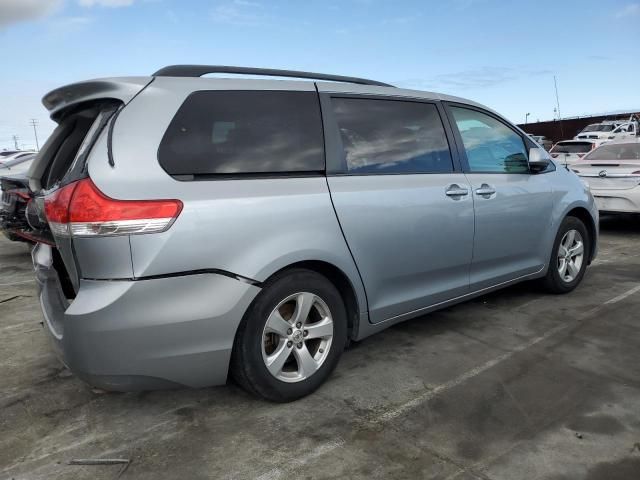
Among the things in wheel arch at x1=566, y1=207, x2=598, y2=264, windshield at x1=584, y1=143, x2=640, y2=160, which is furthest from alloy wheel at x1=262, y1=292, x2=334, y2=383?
windshield at x1=584, y1=143, x2=640, y2=160

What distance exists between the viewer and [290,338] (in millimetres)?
2781

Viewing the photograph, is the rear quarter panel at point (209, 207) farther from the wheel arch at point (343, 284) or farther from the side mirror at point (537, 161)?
the side mirror at point (537, 161)

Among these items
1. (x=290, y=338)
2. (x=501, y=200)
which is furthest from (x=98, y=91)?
(x=501, y=200)

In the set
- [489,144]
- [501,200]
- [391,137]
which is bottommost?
[501,200]

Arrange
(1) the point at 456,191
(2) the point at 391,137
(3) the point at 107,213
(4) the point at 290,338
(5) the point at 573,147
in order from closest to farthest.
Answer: (3) the point at 107,213
(4) the point at 290,338
(2) the point at 391,137
(1) the point at 456,191
(5) the point at 573,147

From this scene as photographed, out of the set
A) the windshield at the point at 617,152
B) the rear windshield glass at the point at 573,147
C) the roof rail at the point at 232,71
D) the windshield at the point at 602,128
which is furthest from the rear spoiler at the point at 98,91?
the windshield at the point at 602,128

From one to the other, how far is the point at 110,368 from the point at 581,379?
255 centimetres

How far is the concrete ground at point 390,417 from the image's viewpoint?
2.31 meters

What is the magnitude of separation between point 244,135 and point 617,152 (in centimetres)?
807

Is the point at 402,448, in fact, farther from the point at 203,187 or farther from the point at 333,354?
the point at 203,187

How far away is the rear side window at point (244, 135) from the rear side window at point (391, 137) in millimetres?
215

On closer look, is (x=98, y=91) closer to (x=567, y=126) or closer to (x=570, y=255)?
(x=570, y=255)

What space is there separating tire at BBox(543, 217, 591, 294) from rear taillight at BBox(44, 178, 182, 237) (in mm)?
3472

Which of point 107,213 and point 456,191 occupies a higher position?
point 107,213
